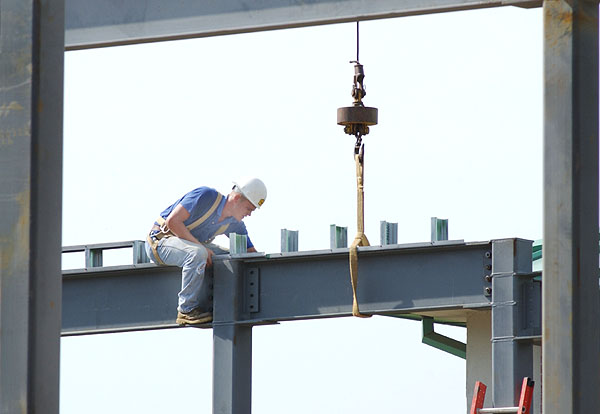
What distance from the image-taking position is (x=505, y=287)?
14242mm

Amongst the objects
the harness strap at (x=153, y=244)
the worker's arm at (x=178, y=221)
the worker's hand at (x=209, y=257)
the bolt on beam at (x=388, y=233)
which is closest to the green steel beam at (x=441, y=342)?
the bolt on beam at (x=388, y=233)

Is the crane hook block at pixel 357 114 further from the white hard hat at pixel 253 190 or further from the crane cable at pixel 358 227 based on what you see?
the white hard hat at pixel 253 190

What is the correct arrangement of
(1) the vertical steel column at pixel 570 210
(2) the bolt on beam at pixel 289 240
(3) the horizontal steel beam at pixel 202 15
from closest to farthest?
(1) the vertical steel column at pixel 570 210 < (3) the horizontal steel beam at pixel 202 15 < (2) the bolt on beam at pixel 289 240

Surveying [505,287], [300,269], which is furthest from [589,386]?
[300,269]

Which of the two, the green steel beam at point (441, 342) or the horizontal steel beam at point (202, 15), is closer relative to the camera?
the horizontal steel beam at point (202, 15)

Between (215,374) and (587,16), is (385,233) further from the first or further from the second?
(587,16)

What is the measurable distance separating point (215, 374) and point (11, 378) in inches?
389

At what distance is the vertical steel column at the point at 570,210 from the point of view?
6375mm

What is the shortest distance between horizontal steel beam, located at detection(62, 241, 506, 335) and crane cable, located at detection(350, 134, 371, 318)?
0.10 m

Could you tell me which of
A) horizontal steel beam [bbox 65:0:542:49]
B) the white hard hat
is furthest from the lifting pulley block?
horizontal steel beam [bbox 65:0:542:49]

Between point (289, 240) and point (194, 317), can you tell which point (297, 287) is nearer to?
point (289, 240)

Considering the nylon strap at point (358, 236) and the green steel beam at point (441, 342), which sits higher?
the nylon strap at point (358, 236)

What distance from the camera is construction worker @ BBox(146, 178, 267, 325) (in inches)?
578

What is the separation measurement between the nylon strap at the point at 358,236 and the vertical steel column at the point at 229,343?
133 cm
